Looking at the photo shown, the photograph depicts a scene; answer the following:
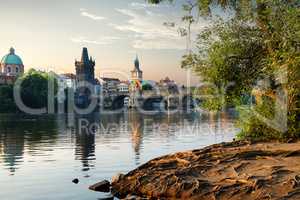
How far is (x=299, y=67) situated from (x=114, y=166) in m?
17.5

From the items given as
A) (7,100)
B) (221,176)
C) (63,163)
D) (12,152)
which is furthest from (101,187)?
(7,100)

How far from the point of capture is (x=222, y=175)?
25.6 meters

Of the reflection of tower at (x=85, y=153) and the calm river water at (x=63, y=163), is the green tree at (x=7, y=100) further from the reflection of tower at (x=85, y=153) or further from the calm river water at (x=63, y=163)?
the reflection of tower at (x=85, y=153)

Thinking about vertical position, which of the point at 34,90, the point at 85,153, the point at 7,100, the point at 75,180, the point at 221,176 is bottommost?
the point at 85,153

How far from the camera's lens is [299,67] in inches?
1135

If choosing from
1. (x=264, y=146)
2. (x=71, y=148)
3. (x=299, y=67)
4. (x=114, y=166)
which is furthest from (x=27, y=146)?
(x=299, y=67)

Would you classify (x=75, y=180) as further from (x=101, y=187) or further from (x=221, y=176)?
(x=221, y=176)

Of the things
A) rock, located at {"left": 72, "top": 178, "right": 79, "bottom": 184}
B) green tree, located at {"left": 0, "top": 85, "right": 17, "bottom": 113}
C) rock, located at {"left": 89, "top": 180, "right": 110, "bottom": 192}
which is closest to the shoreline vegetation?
rock, located at {"left": 89, "top": 180, "right": 110, "bottom": 192}

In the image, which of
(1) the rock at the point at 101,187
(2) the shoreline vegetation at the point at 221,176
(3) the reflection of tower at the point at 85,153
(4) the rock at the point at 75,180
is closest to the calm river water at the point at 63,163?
(3) the reflection of tower at the point at 85,153

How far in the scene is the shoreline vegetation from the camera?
22438 mm

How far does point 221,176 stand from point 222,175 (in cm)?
16

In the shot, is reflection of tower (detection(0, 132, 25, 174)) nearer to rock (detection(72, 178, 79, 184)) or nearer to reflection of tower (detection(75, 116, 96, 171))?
reflection of tower (detection(75, 116, 96, 171))

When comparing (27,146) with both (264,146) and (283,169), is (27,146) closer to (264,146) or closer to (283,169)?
(264,146)

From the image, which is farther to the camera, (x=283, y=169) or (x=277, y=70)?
(x=277, y=70)
